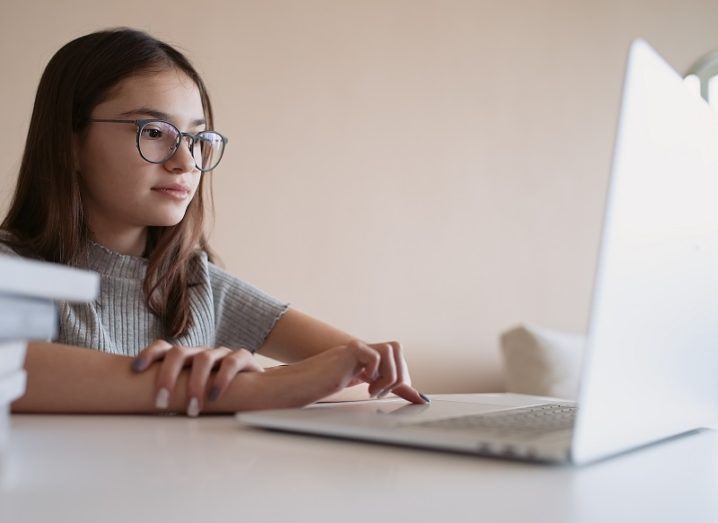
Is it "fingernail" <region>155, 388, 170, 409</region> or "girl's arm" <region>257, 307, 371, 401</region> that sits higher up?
"fingernail" <region>155, 388, 170, 409</region>

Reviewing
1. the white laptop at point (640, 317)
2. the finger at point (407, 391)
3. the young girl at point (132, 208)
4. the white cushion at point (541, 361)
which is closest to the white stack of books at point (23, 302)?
the white laptop at point (640, 317)

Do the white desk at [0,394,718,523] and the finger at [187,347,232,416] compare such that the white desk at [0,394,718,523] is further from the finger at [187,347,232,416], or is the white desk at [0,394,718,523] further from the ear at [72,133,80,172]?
the ear at [72,133,80,172]

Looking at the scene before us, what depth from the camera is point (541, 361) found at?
8.64 ft

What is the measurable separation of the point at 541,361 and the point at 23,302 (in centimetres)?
234

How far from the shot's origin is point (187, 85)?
144cm

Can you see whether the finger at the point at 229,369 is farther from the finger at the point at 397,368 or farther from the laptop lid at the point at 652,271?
the laptop lid at the point at 652,271

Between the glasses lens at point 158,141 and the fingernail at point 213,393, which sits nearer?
the fingernail at point 213,393

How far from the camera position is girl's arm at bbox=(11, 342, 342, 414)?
79 centimetres

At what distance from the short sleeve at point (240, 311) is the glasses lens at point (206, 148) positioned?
22 centimetres

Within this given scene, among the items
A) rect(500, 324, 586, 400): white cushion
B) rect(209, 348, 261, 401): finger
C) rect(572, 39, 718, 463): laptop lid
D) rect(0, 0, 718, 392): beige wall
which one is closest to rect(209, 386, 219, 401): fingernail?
rect(209, 348, 261, 401): finger

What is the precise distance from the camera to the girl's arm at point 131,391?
793 millimetres

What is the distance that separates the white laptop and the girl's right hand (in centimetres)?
5

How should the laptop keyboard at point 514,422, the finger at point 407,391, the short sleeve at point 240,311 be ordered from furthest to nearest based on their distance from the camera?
the short sleeve at point 240,311 < the finger at point 407,391 < the laptop keyboard at point 514,422

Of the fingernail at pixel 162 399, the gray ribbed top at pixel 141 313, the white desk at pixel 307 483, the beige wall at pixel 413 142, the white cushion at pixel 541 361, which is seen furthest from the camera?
the white cushion at pixel 541 361
